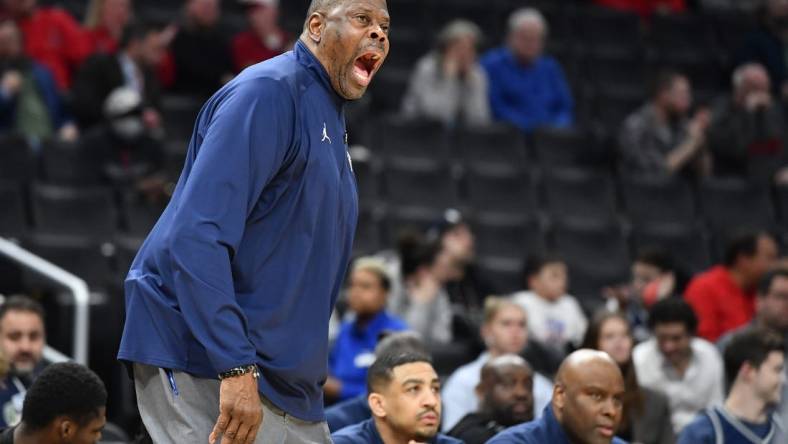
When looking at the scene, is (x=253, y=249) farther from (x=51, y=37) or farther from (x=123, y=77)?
(x=51, y=37)

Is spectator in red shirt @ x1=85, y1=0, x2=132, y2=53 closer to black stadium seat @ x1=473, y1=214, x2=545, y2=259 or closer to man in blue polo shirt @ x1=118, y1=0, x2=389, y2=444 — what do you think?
black stadium seat @ x1=473, y1=214, x2=545, y2=259

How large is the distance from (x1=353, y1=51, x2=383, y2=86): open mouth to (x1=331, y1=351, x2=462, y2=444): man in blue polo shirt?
1837mm

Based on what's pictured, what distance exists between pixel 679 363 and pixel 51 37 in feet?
16.6

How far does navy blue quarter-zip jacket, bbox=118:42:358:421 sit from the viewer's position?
2840 millimetres

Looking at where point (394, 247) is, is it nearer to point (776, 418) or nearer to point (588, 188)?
point (588, 188)

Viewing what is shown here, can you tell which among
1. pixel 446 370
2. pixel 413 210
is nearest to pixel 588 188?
pixel 413 210

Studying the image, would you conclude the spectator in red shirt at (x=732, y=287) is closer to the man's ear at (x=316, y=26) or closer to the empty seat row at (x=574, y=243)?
the empty seat row at (x=574, y=243)

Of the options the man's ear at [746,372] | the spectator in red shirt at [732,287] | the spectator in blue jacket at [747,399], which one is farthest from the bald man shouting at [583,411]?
the spectator in red shirt at [732,287]

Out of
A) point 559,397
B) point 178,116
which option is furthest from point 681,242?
point 559,397

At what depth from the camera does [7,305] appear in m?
5.68

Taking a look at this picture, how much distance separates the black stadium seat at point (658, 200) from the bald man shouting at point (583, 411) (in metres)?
5.12

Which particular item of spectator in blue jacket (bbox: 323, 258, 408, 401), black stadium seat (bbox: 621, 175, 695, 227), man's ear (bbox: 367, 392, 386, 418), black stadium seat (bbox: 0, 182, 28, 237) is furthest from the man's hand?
black stadium seat (bbox: 621, 175, 695, 227)

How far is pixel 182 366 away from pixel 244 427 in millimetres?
212

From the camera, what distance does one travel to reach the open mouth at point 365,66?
10.4 ft
